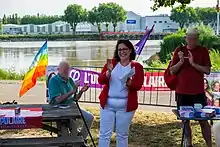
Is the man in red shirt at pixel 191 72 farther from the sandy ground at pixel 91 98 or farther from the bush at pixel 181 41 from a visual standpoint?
the bush at pixel 181 41

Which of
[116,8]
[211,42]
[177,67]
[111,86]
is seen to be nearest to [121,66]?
[111,86]

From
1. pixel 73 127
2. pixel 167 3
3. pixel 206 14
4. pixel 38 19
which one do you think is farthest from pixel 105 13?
pixel 73 127

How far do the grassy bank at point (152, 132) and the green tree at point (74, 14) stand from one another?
112822 mm

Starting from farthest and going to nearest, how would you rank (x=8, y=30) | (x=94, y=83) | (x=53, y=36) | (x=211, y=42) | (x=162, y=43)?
(x=8, y=30) < (x=53, y=36) < (x=162, y=43) < (x=211, y=42) < (x=94, y=83)

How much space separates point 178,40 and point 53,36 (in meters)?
83.9

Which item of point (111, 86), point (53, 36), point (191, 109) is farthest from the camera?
point (53, 36)

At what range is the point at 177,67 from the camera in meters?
5.97

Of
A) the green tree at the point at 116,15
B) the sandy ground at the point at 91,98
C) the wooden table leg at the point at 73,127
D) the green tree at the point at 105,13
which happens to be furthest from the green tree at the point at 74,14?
the wooden table leg at the point at 73,127

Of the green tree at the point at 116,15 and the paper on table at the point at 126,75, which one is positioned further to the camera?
the green tree at the point at 116,15

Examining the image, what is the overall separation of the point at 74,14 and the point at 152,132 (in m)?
115

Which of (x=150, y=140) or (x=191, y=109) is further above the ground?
(x=191, y=109)

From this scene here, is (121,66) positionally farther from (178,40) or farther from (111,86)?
(178,40)

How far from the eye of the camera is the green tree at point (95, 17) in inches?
4530

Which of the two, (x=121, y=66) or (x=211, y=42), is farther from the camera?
(x=211, y=42)
